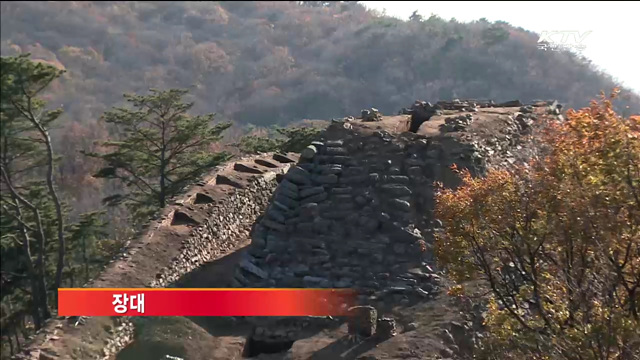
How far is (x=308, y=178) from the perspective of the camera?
13250 mm

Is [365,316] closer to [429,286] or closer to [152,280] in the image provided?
[429,286]

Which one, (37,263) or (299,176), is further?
(37,263)

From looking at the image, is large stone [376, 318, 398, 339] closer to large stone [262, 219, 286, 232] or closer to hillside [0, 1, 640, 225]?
large stone [262, 219, 286, 232]

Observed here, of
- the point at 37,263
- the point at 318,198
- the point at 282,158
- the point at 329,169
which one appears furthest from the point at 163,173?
the point at 318,198

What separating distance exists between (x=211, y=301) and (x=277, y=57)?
86.8m

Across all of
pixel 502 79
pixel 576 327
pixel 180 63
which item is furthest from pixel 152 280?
pixel 180 63

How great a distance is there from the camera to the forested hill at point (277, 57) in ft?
230

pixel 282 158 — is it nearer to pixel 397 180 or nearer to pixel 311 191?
pixel 311 191

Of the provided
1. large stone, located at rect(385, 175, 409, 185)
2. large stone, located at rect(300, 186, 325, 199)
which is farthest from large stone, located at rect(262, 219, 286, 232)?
large stone, located at rect(385, 175, 409, 185)

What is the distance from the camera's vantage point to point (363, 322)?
9.88 meters

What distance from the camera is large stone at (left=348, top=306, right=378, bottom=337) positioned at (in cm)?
984

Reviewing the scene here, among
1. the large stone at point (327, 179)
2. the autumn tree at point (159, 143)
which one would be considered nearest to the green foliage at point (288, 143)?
the autumn tree at point (159, 143)

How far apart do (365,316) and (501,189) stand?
428 centimetres

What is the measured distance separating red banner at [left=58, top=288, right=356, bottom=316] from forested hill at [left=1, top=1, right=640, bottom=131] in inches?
1822
